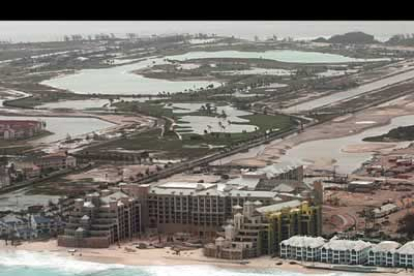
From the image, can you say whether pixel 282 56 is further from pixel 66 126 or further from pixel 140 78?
pixel 66 126

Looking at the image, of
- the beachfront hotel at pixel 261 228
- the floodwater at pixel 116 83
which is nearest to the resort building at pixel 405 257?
the beachfront hotel at pixel 261 228

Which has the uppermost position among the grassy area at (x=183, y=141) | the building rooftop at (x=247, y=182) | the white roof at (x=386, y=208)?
the building rooftop at (x=247, y=182)

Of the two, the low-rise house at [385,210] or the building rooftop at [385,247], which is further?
the low-rise house at [385,210]

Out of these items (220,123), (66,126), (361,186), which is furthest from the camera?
(66,126)

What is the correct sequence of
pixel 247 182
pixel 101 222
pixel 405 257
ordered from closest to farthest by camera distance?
1. pixel 405 257
2. pixel 101 222
3. pixel 247 182

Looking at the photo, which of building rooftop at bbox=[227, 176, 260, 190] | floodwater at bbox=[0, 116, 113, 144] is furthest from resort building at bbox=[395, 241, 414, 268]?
floodwater at bbox=[0, 116, 113, 144]

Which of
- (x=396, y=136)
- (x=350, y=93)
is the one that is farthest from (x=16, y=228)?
(x=350, y=93)

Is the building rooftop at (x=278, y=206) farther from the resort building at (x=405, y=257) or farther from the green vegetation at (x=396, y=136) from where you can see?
the green vegetation at (x=396, y=136)

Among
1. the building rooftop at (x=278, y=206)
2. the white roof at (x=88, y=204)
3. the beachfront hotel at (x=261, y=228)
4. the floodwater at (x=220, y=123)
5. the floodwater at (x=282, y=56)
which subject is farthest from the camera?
the floodwater at (x=282, y=56)
